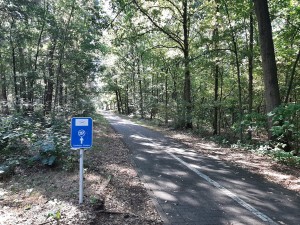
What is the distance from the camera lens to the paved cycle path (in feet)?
14.4

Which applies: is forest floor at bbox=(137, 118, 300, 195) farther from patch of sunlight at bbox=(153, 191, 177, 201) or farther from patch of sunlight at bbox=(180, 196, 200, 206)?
patch of sunlight at bbox=(153, 191, 177, 201)

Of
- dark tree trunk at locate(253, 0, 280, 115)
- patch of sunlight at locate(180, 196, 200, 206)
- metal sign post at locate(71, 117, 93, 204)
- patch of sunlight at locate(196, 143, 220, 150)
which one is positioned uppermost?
dark tree trunk at locate(253, 0, 280, 115)

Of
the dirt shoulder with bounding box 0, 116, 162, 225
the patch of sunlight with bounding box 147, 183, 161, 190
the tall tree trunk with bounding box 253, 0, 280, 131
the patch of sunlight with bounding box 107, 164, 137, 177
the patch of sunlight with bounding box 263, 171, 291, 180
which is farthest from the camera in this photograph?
the tall tree trunk with bounding box 253, 0, 280, 131

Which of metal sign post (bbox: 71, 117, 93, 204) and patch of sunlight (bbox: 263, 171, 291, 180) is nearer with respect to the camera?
metal sign post (bbox: 71, 117, 93, 204)

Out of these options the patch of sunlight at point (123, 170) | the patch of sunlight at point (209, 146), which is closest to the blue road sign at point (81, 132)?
the patch of sunlight at point (123, 170)

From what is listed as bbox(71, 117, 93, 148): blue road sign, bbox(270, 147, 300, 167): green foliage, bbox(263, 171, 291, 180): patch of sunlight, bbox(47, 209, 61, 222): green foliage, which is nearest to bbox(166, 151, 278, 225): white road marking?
bbox(263, 171, 291, 180): patch of sunlight

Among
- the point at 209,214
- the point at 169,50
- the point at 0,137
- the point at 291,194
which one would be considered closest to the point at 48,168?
the point at 0,137

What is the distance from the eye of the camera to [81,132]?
4.45m

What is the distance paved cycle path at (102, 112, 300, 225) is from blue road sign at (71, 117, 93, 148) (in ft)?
5.93

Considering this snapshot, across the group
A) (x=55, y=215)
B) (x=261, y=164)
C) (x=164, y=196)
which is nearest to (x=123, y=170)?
(x=164, y=196)

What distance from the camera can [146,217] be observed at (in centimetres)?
439

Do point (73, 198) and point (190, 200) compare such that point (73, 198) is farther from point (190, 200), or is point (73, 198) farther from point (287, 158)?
point (287, 158)

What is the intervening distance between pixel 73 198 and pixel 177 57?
46.1 ft

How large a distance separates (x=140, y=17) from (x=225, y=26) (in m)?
6.45
